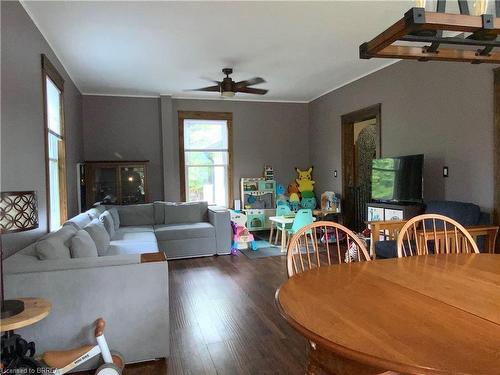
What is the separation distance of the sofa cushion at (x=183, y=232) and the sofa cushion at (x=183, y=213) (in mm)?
324

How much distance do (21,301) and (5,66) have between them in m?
1.67

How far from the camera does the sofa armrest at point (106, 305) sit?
79.3 inches

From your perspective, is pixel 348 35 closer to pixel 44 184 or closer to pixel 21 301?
pixel 44 184

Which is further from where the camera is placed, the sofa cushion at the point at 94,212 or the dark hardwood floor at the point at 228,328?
the sofa cushion at the point at 94,212

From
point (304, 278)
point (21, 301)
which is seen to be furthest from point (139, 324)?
point (304, 278)

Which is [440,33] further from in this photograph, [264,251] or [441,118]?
[264,251]

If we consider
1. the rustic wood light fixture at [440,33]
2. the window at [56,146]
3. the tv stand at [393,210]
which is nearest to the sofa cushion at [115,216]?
the window at [56,146]

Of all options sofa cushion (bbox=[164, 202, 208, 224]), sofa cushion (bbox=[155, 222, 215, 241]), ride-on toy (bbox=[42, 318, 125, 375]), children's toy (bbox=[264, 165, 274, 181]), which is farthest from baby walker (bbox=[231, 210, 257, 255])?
ride-on toy (bbox=[42, 318, 125, 375])

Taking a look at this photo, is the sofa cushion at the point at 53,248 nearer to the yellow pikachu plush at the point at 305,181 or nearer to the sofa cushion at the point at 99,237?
the sofa cushion at the point at 99,237

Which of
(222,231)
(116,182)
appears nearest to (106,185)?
(116,182)

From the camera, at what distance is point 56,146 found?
405cm

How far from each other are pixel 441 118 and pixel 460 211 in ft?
3.92

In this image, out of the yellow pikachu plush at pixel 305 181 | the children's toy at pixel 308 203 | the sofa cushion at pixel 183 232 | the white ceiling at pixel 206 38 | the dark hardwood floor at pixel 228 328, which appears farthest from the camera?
the yellow pikachu plush at pixel 305 181

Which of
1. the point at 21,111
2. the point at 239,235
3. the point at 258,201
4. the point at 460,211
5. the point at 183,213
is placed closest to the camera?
the point at 21,111
